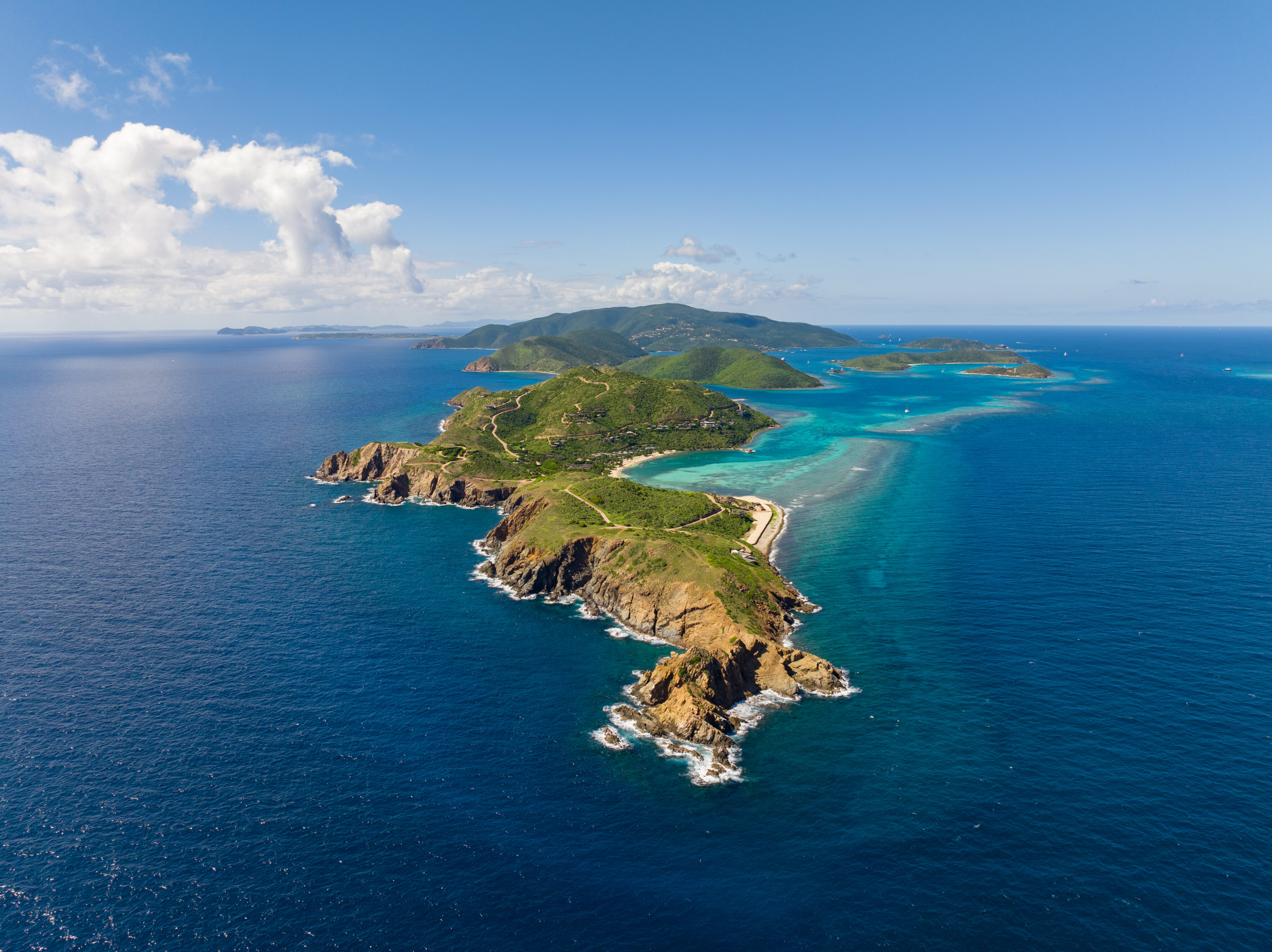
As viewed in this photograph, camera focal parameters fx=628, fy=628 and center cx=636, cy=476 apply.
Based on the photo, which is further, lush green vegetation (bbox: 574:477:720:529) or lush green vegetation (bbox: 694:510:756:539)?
lush green vegetation (bbox: 694:510:756:539)

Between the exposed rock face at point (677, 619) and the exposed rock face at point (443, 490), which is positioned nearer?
the exposed rock face at point (677, 619)

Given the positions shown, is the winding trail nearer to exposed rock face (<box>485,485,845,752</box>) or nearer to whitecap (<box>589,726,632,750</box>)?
exposed rock face (<box>485,485,845,752</box>)

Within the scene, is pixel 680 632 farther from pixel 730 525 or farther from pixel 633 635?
pixel 730 525

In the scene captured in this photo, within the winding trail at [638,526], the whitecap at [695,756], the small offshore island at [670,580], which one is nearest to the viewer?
the whitecap at [695,756]

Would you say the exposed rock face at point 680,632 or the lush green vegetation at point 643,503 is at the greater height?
the lush green vegetation at point 643,503

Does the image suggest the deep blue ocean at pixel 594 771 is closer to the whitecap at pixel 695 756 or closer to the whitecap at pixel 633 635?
the whitecap at pixel 695 756

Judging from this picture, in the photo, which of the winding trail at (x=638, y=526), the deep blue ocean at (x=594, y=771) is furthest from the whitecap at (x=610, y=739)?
the winding trail at (x=638, y=526)

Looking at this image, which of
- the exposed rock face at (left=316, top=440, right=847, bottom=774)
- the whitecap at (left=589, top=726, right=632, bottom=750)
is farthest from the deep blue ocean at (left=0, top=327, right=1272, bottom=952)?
the exposed rock face at (left=316, top=440, right=847, bottom=774)
